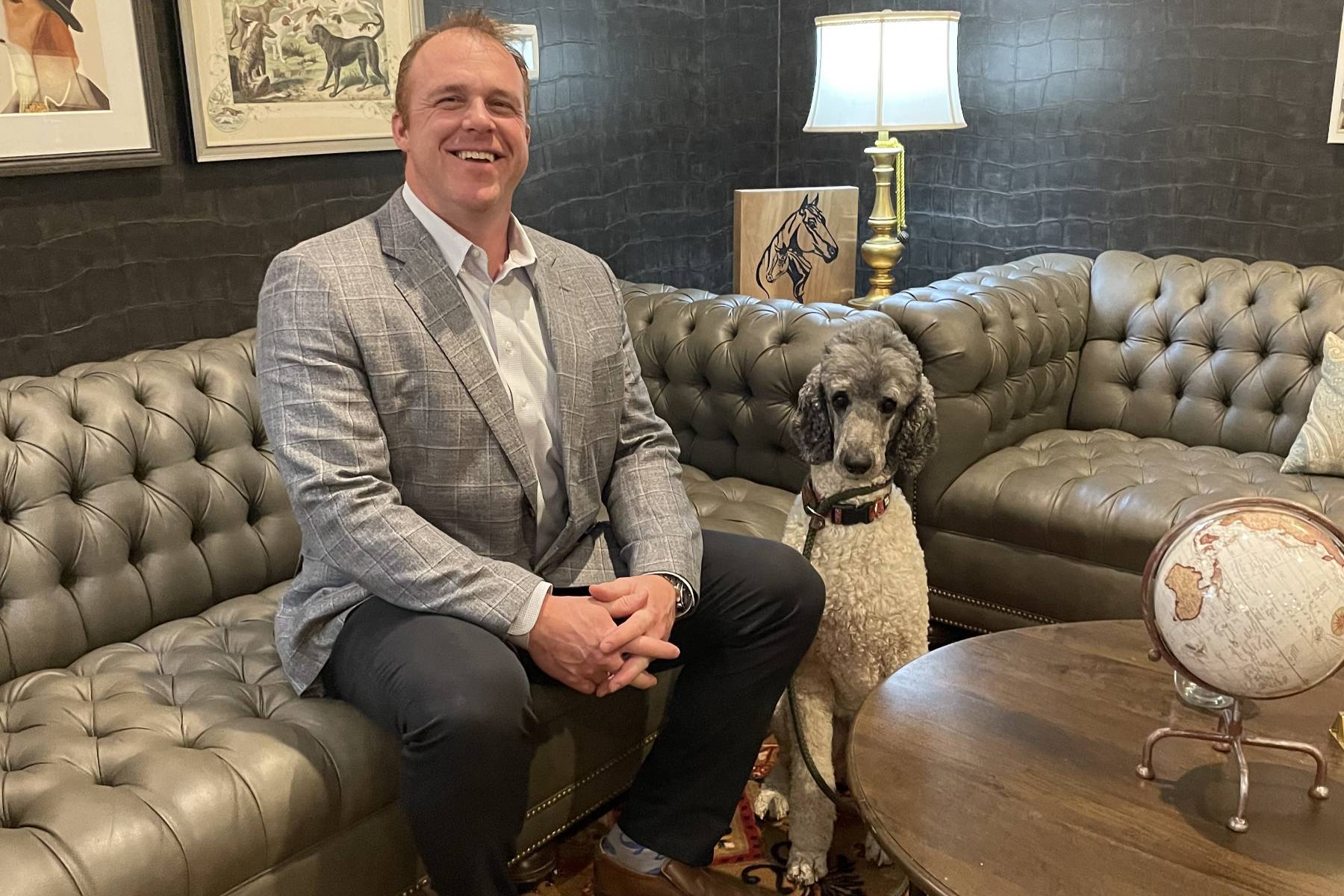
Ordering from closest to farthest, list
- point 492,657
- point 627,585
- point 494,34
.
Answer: point 492,657 → point 627,585 → point 494,34

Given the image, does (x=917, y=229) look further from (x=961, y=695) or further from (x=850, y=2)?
(x=961, y=695)

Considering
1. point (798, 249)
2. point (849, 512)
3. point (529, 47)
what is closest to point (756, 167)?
point (798, 249)

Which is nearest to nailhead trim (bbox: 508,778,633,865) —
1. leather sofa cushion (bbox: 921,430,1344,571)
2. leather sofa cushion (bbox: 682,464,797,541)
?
leather sofa cushion (bbox: 682,464,797,541)

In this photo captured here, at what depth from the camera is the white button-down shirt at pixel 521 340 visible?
1688mm

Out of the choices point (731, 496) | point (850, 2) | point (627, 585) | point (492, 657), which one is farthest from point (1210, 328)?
point (492, 657)

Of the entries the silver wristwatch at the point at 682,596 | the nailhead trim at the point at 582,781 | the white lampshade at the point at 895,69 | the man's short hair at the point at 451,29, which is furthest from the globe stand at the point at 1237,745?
the white lampshade at the point at 895,69

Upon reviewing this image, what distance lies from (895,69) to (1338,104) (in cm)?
112

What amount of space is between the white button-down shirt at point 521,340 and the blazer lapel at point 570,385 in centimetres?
2

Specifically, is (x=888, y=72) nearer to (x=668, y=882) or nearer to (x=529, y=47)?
(x=529, y=47)

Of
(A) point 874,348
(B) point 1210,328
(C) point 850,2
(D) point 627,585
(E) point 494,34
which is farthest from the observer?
(C) point 850,2

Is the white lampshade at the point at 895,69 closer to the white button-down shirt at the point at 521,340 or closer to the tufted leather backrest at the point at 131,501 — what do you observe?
the white button-down shirt at the point at 521,340

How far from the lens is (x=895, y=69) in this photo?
2.88 m

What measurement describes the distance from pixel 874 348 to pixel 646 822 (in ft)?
2.80

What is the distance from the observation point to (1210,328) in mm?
2826
